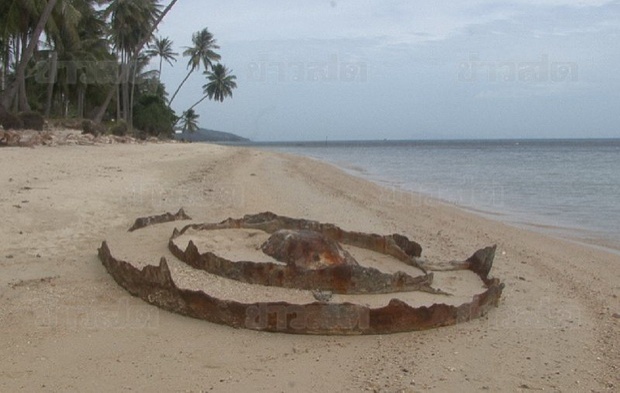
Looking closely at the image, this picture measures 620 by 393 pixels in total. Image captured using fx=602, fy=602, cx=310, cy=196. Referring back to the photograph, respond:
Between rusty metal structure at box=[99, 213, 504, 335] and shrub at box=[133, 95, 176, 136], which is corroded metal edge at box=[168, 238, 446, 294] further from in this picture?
shrub at box=[133, 95, 176, 136]

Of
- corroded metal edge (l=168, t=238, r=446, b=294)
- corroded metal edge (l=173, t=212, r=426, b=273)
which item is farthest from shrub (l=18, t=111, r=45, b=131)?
corroded metal edge (l=168, t=238, r=446, b=294)

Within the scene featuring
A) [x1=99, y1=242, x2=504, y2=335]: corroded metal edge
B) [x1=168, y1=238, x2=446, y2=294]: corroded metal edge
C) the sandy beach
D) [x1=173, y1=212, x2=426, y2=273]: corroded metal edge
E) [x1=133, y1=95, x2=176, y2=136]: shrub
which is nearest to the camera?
the sandy beach

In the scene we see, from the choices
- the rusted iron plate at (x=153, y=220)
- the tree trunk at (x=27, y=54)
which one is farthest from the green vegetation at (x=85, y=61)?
the rusted iron plate at (x=153, y=220)

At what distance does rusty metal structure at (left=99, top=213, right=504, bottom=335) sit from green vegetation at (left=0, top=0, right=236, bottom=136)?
54.7ft

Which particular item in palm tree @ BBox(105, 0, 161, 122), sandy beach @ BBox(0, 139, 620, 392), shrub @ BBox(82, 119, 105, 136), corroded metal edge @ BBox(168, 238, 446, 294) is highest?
palm tree @ BBox(105, 0, 161, 122)

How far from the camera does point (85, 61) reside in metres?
32.1

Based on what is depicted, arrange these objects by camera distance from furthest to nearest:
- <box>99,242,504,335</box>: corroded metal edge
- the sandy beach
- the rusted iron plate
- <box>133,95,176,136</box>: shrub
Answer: <box>133,95,176,136</box>: shrub, the rusted iron plate, <box>99,242,504,335</box>: corroded metal edge, the sandy beach

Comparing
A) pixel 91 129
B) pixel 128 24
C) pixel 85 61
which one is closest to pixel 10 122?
pixel 91 129

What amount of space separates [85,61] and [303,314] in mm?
31886

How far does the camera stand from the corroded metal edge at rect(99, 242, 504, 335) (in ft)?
12.0

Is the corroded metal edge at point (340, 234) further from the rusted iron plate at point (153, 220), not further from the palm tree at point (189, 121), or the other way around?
the palm tree at point (189, 121)

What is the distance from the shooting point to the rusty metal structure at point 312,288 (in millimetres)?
3662

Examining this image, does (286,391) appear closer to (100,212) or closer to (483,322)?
(483,322)

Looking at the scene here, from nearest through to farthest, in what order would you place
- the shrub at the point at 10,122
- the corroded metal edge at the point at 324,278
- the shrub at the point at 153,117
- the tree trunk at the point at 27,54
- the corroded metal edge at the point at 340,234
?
the corroded metal edge at the point at 324,278
the corroded metal edge at the point at 340,234
the shrub at the point at 10,122
the tree trunk at the point at 27,54
the shrub at the point at 153,117
